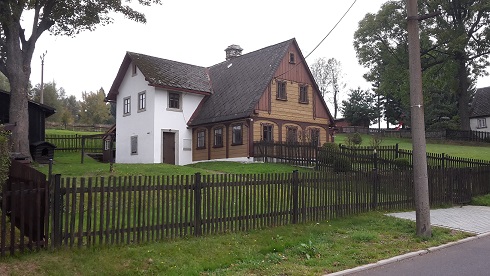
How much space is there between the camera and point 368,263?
8.34 m

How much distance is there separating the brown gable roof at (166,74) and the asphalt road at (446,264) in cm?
2214

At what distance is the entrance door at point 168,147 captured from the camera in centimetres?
2989

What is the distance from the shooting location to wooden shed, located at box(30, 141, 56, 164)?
2681 centimetres

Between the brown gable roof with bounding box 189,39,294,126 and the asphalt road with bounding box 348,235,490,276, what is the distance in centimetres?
1813

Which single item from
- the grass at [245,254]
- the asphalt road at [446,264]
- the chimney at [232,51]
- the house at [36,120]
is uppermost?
the chimney at [232,51]

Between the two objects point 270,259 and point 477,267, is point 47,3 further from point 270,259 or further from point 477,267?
point 477,267

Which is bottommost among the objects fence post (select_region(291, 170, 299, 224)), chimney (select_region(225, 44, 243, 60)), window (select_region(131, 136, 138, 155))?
fence post (select_region(291, 170, 299, 224))

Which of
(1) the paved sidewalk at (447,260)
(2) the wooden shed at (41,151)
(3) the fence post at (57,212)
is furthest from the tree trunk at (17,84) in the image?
(1) the paved sidewalk at (447,260)

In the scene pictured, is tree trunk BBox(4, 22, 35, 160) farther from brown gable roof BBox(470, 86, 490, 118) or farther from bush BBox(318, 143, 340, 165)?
brown gable roof BBox(470, 86, 490, 118)

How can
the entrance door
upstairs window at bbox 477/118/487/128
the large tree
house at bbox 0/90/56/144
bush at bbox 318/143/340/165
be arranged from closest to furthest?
bush at bbox 318/143/340/165 < house at bbox 0/90/56/144 < the entrance door < the large tree < upstairs window at bbox 477/118/487/128

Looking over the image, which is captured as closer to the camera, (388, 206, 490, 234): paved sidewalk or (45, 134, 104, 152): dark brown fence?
(388, 206, 490, 234): paved sidewalk

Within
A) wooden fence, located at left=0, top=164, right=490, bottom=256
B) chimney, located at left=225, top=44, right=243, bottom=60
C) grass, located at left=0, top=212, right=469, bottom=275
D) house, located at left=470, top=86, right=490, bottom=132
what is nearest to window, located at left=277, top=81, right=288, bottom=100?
chimney, located at left=225, top=44, right=243, bottom=60

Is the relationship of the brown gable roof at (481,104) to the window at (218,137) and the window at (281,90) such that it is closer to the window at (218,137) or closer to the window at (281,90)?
the window at (281,90)

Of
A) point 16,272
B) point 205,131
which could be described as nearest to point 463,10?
point 205,131
